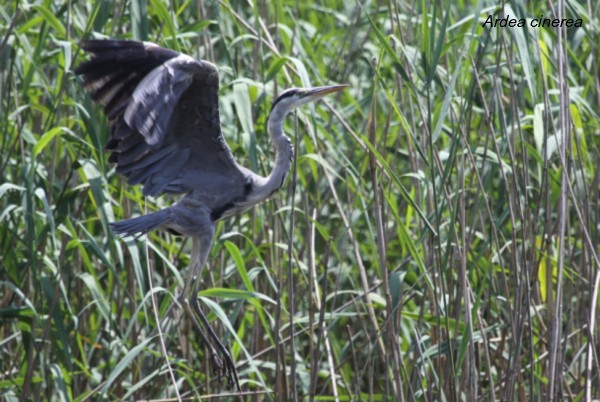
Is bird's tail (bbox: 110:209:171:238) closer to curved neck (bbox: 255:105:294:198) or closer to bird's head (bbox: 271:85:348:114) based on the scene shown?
curved neck (bbox: 255:105:294:198)

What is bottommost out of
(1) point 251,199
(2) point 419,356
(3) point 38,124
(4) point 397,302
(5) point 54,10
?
(2) point 419,356

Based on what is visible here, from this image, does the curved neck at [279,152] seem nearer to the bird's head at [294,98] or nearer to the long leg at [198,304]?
the bird's head at [294,98]

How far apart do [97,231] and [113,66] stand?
3.37 ft

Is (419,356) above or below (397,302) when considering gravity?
below

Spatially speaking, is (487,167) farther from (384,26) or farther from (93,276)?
(93,276)

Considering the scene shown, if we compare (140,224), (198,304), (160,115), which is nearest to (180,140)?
(160,115)

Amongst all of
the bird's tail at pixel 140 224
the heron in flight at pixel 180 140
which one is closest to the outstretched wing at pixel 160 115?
the heron in flight at pixel 180 140

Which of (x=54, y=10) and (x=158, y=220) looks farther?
(x=54, y=10)

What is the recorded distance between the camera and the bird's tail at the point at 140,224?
2920 millimetres

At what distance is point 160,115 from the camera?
2.97m

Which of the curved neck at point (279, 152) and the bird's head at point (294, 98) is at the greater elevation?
the bird's head at point (294, 98)

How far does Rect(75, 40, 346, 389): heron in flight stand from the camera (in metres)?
2.89

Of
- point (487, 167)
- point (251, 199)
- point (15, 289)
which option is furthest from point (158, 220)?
point (487, 167)

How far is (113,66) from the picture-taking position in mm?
2898
